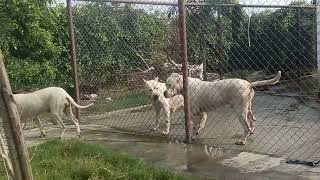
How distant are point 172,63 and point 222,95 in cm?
249

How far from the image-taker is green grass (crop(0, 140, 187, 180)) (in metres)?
4.73

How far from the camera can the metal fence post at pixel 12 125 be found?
2152 mm

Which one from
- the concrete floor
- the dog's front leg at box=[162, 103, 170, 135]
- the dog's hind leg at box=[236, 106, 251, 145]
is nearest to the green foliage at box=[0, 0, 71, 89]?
the concrete floor

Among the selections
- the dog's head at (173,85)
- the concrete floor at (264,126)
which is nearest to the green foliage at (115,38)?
the concrete floor at (264,126)

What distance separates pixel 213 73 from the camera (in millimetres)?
11500

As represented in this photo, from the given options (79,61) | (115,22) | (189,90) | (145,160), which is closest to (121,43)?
(115,22)

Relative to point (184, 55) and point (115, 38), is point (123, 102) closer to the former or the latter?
point (115, 38)

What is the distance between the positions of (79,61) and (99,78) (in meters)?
0.77

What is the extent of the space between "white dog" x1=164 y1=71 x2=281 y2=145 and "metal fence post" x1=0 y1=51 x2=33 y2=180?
4563 millimetres

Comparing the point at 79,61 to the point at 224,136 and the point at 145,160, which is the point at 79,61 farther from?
the point at 145,160

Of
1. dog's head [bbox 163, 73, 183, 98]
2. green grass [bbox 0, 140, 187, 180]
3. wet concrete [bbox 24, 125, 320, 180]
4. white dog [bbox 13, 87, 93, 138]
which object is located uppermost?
dog's head [bbox 163, 73, 183, 98]

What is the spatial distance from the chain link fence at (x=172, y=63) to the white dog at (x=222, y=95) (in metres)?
0.37

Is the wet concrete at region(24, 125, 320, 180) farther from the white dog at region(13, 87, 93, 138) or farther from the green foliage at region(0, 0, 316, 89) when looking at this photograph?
the green foliage at region(0, 0, 316, 89)

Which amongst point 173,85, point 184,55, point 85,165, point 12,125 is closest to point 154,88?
point 173,85
